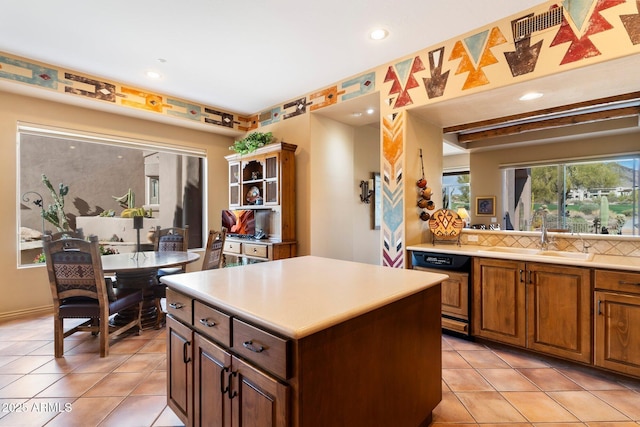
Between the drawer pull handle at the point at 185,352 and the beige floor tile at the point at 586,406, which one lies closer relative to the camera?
the drawer pull handle at the point at 185,352

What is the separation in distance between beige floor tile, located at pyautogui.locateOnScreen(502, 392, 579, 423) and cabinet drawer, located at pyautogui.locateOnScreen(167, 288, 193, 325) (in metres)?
2.10

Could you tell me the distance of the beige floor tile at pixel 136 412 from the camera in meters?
1.76

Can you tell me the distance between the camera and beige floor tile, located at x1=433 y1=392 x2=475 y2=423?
1.79m

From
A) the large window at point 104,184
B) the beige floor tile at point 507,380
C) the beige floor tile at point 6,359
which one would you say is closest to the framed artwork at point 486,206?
the beige floor tile at point 507,380

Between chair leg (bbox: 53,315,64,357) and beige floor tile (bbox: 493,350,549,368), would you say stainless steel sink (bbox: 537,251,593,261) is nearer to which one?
beige floor tile (bbox: 493,350,549,368)

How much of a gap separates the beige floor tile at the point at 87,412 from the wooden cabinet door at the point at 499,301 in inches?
116

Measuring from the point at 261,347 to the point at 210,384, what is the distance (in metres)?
0.48

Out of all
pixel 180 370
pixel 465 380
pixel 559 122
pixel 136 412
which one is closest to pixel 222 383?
pixel 180 370

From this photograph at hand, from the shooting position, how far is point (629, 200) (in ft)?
14.3

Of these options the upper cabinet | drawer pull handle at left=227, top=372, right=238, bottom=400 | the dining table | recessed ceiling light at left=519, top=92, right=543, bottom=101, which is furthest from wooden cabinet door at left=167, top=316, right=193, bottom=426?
recessed ceiling light at left=519, top=92, right=543, bottom=101

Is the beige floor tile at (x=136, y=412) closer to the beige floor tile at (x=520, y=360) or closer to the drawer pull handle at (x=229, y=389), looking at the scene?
the drawer pull handle at (x=229, y=389)

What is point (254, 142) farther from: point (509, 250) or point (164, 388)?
point (509, 250)

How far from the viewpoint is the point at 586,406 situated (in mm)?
1932

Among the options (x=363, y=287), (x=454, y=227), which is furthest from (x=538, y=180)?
(x=363, y=287)
